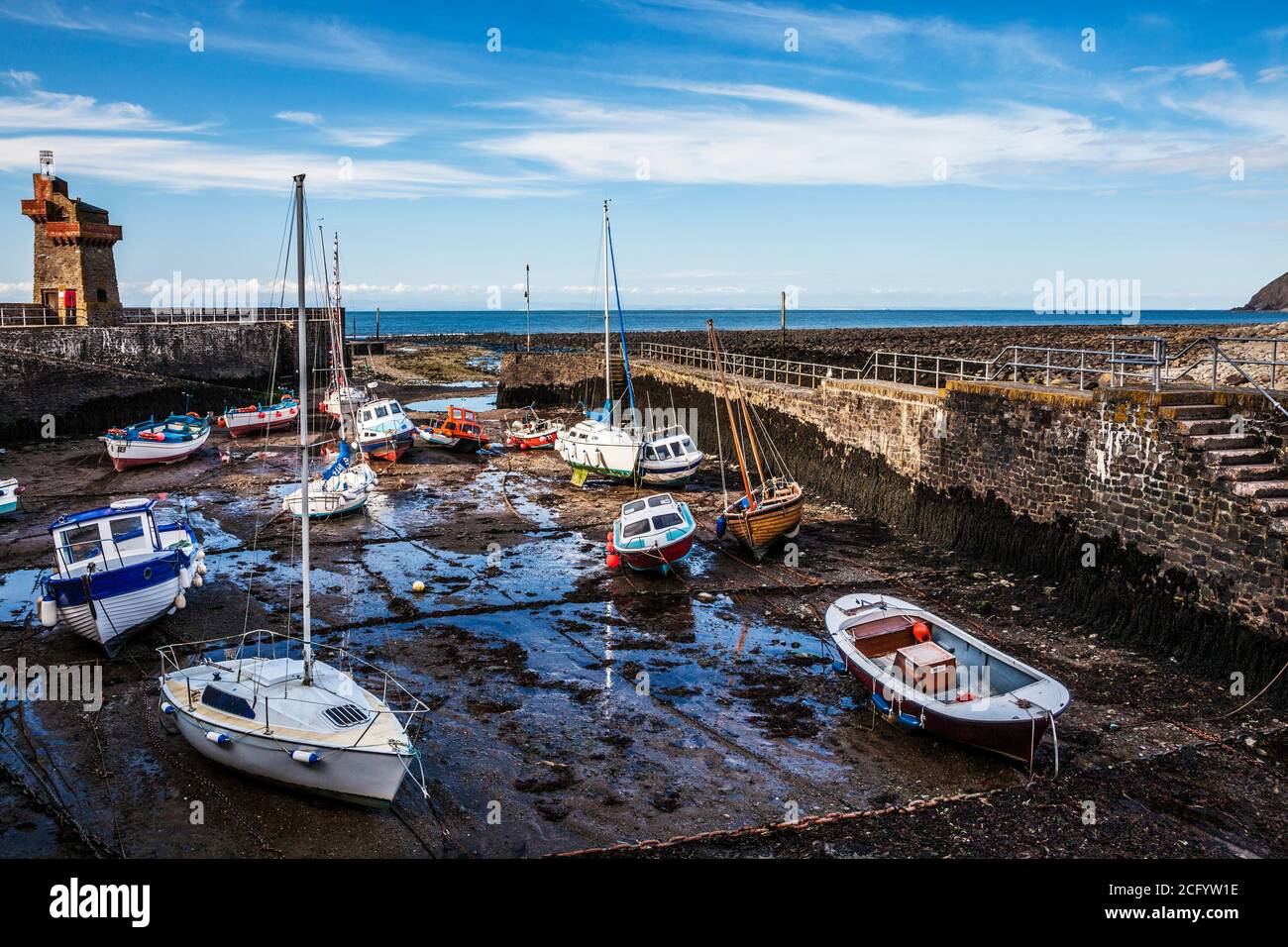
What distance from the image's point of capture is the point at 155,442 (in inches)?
1273

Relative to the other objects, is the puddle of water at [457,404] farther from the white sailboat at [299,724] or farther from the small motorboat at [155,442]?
the white sailboat at [299,724]

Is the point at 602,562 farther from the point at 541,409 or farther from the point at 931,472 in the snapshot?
the point at 541,409

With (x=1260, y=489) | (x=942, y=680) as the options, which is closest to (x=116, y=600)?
(x=942, y=680)

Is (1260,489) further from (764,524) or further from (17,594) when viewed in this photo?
(17,594)

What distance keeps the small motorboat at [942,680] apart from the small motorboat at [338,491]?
50.4 ft

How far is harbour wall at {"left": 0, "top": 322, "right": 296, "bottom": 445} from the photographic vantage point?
1523 inches

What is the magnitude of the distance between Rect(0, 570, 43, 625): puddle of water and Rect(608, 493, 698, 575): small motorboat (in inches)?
451

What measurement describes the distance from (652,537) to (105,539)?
10.4 metres

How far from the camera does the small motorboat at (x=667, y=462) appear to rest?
94.2 feet

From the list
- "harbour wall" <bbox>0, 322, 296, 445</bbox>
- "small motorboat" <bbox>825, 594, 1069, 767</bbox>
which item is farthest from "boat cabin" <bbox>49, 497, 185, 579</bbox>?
"harbour wall" <bbox>0, 322, 296, 445</bbox>

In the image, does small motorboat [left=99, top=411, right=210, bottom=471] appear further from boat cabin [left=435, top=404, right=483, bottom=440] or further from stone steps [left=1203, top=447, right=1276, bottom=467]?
stone steps [left=1203, top=447, right=1276, bottom=467]

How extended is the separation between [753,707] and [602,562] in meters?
8.10

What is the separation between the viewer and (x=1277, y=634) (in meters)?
13.4
